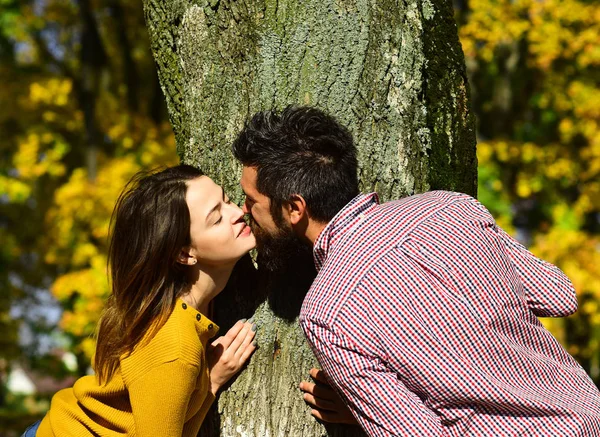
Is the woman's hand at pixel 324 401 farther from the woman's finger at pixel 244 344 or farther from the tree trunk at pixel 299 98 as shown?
the woman's finger at pixel 244 344

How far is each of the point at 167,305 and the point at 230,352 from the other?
279mm

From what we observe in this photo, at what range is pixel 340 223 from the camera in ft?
6.95

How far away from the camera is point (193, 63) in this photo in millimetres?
2594

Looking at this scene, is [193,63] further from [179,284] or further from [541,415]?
[541,415]

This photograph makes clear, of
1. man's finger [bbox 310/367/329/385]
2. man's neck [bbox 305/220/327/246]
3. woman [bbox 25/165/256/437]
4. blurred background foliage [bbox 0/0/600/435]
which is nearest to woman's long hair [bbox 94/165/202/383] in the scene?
woman [bbox 25/165/256/437]

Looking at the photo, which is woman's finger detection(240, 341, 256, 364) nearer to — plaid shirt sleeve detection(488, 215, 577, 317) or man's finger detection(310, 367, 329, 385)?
man's finger detection(310, 367, 329, 385)

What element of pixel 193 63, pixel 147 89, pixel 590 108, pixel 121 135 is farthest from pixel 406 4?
pixel 147 89

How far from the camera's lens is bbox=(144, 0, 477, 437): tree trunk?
2422mm

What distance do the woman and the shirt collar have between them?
0.31 meters

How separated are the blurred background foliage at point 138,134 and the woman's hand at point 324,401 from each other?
5445 millimetres

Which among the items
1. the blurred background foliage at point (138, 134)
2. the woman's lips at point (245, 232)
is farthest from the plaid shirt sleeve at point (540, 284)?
the blurred background foliage at point (138, 134)

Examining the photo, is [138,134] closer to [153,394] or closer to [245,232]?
[245,232]

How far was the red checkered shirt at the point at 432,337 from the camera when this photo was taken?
1.90 m

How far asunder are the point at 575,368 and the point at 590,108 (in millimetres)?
6765
